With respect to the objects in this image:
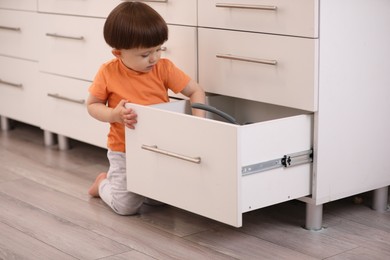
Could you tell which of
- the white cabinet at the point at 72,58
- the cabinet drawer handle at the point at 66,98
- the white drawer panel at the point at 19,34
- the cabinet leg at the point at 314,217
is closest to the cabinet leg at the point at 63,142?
the white cabinet at the point at 72,58

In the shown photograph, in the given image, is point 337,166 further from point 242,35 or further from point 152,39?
point 152,39

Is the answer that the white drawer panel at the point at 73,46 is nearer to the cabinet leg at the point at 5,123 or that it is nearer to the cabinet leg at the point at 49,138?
the cabinet leg at the point at 49,138

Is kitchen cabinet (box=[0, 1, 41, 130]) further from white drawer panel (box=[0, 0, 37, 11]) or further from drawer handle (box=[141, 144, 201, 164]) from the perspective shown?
drawer handle (box=[141, 144, 201, 164])

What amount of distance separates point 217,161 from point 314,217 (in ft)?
1.13

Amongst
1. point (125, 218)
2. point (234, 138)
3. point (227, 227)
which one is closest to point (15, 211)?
point (125, 218)

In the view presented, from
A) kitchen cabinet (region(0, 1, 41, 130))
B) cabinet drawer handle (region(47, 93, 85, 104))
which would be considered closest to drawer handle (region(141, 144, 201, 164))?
cabinet drawer handle (region(47, 93, 85, 104))

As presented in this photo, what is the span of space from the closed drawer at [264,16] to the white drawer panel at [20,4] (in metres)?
0.86

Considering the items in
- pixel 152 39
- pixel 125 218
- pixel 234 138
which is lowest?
pixel 125 218

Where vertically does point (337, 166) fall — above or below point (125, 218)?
above

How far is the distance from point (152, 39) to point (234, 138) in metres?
0.42

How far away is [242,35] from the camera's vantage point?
1.84 meters

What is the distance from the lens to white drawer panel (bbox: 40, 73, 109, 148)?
2.41 m

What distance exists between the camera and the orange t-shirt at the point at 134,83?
1.93 metres

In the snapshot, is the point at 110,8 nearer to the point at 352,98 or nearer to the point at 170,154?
the point at 170,154
